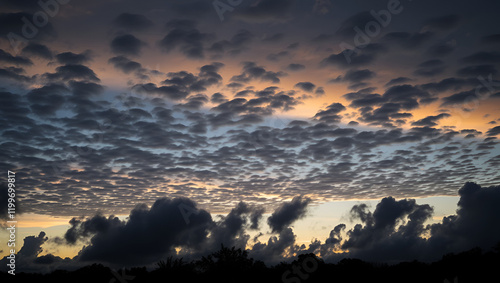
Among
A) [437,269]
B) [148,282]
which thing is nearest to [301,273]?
[437,269]

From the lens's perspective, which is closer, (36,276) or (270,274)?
(270,274)

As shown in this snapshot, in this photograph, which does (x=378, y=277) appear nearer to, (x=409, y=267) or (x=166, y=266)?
(x=409, y=267)

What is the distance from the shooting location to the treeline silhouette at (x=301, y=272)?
76.4 meters

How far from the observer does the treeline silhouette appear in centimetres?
7644

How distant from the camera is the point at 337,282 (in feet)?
301

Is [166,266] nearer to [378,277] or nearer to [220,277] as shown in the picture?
[220,277]

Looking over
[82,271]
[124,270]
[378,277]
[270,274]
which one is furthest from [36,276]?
[378,277]

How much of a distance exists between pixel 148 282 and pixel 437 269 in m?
69.5

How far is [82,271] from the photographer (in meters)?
117

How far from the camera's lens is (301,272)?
342 ft

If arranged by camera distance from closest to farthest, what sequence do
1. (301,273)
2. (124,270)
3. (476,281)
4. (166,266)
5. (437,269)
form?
(476,281), (437,269), (166,266), (301,273), (124,270)

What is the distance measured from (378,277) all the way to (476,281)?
28012 millimetres

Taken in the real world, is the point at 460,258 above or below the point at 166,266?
below

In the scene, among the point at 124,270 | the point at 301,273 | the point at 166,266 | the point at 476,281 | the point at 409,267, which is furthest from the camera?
the point at 124,270
